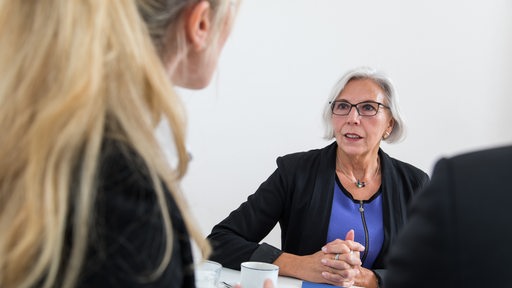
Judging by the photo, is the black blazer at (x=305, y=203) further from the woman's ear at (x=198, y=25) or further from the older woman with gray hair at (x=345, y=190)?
the woman's ear at (x=198, y=25)

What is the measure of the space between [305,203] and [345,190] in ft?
0.57

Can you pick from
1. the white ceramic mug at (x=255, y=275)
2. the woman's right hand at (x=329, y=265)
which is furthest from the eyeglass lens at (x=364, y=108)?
the white ceramic mug at (x=255, y=275)

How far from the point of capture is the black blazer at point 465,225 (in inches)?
25.4

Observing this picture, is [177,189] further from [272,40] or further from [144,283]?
[272,40]

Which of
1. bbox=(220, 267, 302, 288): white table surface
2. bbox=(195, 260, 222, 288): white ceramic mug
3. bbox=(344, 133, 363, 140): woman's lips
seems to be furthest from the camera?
bbox=(344, 133, 363, 140): woman's lips

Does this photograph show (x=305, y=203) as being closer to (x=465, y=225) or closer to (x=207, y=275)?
(x=207, y=275)

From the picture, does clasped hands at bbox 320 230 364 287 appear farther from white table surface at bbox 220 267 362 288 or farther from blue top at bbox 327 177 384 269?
blue top at bbox 327 177 384 269

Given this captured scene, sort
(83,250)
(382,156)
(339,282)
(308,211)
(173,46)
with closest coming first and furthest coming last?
(83,250) → (173,46) → (339,282) → (308,211) → (382,156)

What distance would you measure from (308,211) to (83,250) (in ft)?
5.23

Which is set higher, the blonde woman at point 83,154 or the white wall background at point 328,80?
the white wall background at point 328,80

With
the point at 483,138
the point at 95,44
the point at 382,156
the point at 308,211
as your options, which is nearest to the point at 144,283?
the point at 95,44

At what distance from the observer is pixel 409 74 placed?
124 inches

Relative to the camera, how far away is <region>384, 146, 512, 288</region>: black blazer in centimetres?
65

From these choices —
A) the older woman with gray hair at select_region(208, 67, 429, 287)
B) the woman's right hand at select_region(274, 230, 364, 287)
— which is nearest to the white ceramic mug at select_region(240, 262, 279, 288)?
the woman's right hand at select_region(274, 230, 364, 287)
